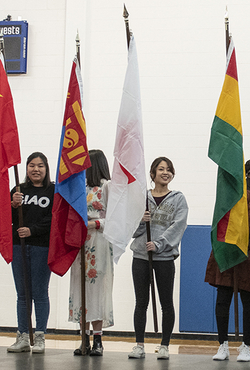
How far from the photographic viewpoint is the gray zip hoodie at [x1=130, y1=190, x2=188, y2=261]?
3084mm

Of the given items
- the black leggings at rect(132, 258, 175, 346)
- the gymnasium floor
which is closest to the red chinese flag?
the gymnasium floor

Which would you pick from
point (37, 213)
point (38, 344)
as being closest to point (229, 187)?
point (37, 213)

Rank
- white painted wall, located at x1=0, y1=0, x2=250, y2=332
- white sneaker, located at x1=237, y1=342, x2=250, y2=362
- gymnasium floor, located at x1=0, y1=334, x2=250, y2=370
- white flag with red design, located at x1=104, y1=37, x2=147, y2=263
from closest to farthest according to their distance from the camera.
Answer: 1. gymnasium floor, located at x1=0, y1=334, x2=250, y2=370
2. white sneaker, located at x1=237, y1=342, x2=250, y2=362
3. white flag with red design, located at x1=104, y1=37, x2=147, y2=263
4. white painted wall, located at x1=0, y1=0, x2=250, y2=332

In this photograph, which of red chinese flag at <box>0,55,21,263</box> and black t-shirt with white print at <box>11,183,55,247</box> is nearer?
red chinese flag at <box>0,55,21,263</box>

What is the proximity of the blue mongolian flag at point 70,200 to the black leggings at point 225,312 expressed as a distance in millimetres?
942

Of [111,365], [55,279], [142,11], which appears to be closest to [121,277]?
[55,279]

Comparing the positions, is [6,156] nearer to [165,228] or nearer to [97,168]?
[97,168]

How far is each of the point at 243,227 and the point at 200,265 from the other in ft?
5.06

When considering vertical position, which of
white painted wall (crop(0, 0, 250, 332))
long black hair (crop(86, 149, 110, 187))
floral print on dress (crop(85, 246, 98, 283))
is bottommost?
floral print on dress (crop(85, 246, 98, 283))

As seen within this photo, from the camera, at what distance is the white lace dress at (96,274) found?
3.12 meters

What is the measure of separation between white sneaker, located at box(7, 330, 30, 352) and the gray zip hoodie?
909mm

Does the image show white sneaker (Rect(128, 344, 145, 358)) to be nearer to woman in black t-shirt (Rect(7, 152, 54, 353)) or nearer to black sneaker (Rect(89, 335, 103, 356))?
black sneaker (Rect(89, 335, 103, 356))

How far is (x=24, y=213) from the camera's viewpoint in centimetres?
327

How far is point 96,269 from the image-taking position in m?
3.14
